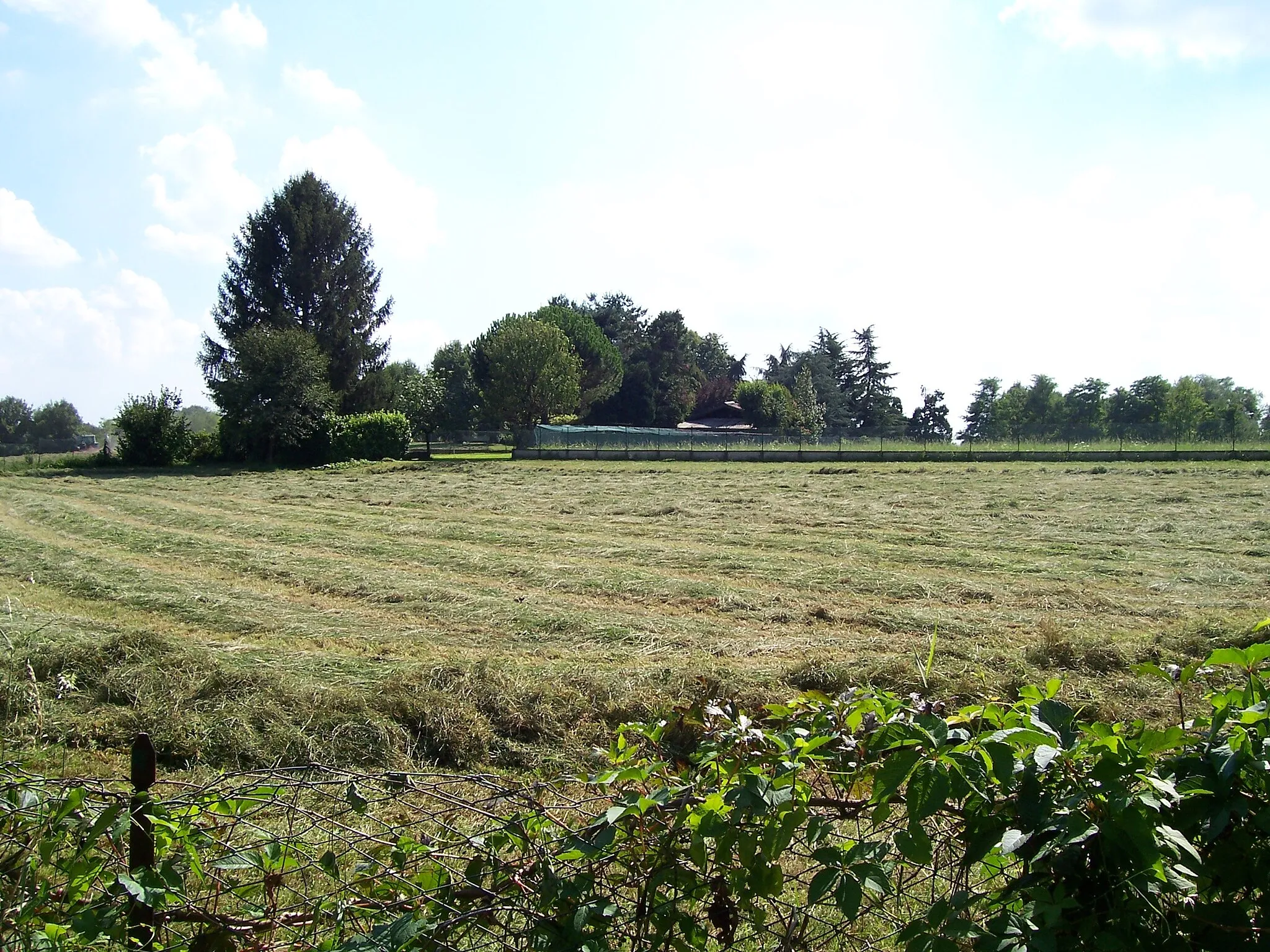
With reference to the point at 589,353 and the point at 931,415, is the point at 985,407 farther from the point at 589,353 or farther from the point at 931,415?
the point at 589,353

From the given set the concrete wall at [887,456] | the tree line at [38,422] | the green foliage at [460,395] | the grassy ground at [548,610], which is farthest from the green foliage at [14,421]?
the grassy ground at [548,610]

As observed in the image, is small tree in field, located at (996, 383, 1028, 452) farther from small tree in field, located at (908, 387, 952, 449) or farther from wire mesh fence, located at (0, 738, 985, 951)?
wire mesh fence, located at (0, 738, 985, 951)

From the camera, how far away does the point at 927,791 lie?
1.52 m

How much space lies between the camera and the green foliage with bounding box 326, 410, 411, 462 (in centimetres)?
4009

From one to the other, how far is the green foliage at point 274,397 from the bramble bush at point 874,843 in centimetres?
3986

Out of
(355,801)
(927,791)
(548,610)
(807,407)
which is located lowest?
(548,610)

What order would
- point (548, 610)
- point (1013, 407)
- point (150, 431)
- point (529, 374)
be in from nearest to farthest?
point (548, 610)
point (150, 431)
point (529, 374)
point (1013, 407)

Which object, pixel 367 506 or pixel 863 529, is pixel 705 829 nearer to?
pixel 863 529

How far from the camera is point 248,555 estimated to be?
12117mm

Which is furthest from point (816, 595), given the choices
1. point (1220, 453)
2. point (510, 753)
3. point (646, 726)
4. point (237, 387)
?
point (1220, 453)

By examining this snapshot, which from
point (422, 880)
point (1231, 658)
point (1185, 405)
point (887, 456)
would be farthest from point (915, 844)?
point (1185, 405)

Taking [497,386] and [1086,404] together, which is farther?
[1086,404]

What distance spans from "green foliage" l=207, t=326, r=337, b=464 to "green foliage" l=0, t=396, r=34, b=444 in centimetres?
6615

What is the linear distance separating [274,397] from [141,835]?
40.4 meters
